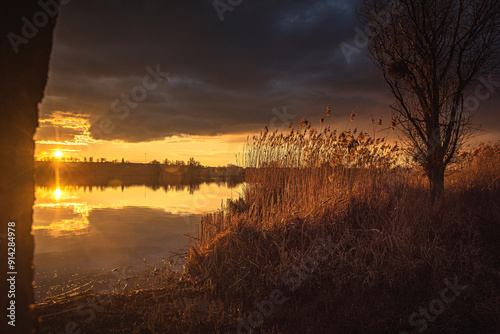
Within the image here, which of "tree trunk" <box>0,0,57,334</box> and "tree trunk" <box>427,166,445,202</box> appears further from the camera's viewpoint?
"tree trunk" <box>427,166,445,202</box>

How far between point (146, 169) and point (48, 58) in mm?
54373

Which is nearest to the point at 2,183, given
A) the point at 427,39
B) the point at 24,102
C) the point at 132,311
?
the point at 24,102

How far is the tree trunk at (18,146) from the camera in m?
1.66

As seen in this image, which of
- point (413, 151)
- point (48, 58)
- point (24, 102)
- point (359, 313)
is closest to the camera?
point (24, 102)

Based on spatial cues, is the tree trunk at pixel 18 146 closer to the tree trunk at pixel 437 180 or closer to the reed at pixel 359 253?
the reed at pixel 359 253

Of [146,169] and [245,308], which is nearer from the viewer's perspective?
[245,308]

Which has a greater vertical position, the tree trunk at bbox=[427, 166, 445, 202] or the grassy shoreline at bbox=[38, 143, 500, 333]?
the tree trunk at bbox=[427, 166, 445, 202]

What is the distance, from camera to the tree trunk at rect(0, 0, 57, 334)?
1655mm

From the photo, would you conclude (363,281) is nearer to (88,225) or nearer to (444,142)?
(444,142)

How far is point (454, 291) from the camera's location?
3754 mm

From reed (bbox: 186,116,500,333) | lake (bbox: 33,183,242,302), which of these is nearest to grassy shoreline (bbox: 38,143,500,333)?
reed (bbox: 186,116,500,333)

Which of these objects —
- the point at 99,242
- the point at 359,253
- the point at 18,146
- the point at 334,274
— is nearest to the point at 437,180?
the point at 359,253

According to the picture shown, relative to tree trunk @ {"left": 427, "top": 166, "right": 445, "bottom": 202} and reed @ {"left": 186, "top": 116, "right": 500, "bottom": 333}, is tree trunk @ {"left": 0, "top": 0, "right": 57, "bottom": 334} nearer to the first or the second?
reed @ {"left": 186, "top": 116, "right": 500, "bottom": 333}

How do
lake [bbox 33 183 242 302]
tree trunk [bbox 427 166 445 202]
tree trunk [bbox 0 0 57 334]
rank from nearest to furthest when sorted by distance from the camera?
tree trunk [bbox 0 0 57 334]
lake [bbox 33 183 242 302]
tree trunk [bbox 427 166 445 202]
